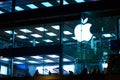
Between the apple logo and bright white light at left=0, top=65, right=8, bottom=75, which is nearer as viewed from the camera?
the apple logo

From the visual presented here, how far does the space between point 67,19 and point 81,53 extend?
1992 millimetres

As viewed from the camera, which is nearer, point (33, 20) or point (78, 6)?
point (78, 6)

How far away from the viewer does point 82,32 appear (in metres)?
18.1

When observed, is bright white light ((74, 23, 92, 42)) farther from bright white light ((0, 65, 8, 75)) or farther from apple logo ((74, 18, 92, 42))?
bright white light ((0, 65, 8, 75))

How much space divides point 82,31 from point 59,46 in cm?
139

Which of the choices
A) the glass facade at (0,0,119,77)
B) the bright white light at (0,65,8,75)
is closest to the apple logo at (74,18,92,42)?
the glass facade at (0,0,119,77)

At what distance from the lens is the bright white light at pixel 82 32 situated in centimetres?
1800

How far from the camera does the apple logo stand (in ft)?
59.1

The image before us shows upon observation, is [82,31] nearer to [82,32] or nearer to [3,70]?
[82,32]

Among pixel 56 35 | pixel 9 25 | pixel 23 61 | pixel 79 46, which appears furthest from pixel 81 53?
pixel 9 25

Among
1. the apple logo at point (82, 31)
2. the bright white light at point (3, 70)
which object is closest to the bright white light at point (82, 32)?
the apple logo at point (82, 31)

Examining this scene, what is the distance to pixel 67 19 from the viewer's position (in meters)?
18.5

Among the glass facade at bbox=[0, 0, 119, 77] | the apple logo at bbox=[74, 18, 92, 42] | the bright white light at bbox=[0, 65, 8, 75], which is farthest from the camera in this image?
the bright white light at bbox=[0, 65, 8, 75]

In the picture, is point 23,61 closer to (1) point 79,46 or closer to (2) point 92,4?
(1) point 79,46
